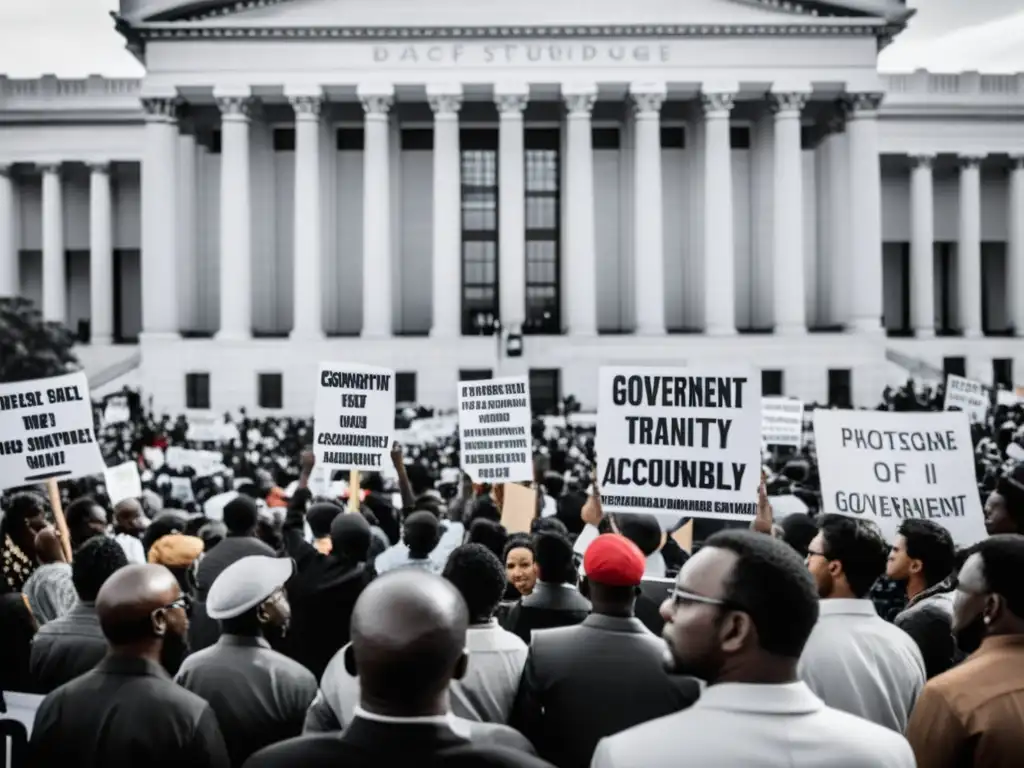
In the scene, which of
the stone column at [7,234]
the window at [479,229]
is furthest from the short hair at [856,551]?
the stone column at [7,234]

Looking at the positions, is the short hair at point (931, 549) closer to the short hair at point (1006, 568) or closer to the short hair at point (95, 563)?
the short hair at point (1006, 568)

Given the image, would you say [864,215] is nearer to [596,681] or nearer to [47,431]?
[47,431]

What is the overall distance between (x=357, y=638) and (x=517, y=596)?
215 inches

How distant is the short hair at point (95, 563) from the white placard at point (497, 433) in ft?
24.4

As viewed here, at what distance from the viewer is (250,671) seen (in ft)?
19.6

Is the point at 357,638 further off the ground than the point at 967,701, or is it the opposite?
the point at 357,638

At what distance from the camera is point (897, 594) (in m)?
9.52

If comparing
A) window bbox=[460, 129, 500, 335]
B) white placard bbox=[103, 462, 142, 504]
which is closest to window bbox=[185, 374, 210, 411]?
window bbox=[460, 129, 500, 335]

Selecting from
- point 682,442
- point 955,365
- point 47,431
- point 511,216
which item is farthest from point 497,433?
point 955,365

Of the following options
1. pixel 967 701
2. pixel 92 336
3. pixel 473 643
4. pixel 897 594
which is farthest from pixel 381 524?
pixel 92 336

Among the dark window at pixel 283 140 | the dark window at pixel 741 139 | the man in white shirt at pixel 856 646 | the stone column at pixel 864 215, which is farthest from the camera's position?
the dark window at pixel 741 139

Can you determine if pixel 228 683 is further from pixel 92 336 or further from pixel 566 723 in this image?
pixel 92 336

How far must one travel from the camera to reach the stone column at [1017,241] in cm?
6191

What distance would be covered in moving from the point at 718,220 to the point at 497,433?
42.0 metres
